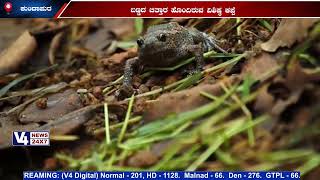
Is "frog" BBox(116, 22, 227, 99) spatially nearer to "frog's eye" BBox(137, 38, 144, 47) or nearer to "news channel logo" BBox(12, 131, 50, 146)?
"frog's eye" BBox(137, 38, 144, 47)

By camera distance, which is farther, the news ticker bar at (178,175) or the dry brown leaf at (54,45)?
the dry brown leaf at (54,45)

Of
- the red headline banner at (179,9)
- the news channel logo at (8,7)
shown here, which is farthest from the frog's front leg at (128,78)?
the news channel logo at (8,7)

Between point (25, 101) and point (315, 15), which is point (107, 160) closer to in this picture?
point (25, 101)

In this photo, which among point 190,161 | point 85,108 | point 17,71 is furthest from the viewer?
point 17,71

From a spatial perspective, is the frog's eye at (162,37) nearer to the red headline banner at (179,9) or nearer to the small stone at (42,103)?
the red headline banner at (179,9)

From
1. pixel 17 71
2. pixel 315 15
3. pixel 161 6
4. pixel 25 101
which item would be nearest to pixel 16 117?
pixel 25 101

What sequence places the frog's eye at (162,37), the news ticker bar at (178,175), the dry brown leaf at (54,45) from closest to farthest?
the news ticker bar at (178,175)
the frog's eye at (162,37)
the dry brown leaf at (54,45)

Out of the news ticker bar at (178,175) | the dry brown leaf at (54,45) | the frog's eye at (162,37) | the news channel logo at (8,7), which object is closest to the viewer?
the news ticker bar at (178,175)

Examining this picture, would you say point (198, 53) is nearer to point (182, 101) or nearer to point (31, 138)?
point (182, 101)

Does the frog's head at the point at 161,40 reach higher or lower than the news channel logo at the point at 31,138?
higher
